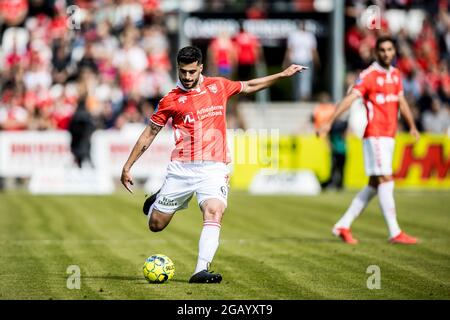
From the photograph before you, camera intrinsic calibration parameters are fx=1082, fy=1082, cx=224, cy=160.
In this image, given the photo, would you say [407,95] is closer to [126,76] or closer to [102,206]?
[126,76]

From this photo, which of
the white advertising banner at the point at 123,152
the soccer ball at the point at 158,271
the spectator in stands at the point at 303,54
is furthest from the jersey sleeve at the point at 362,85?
the spectator in stands at the point at 303,54

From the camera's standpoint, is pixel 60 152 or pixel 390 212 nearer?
pixel 390 212

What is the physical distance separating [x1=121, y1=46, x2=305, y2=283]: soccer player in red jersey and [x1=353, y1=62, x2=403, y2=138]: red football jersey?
3.78 meters

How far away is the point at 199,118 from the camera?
1069cm

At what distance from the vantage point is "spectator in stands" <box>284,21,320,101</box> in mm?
30703

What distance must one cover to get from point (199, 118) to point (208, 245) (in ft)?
4.19

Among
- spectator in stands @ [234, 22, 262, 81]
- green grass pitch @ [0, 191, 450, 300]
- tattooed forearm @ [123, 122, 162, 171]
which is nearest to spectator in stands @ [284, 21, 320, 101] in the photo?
spectator in stands @ [234, 22, 262, 81]

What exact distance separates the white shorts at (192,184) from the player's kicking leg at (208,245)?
0.14 m

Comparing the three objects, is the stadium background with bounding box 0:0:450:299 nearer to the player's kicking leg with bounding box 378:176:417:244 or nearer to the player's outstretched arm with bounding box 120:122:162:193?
the player's kicking leg with bounding box 378:176:417:244

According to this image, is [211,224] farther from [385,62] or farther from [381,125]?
[385,62]

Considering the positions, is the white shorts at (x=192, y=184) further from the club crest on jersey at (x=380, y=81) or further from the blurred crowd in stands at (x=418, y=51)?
the blurred crowd in stands at (x=418, y=51)

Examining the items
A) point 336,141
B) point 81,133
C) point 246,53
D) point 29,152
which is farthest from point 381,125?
point 246,53

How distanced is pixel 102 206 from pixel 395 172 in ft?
28.8

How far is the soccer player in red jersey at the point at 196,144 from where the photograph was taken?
1065cm
